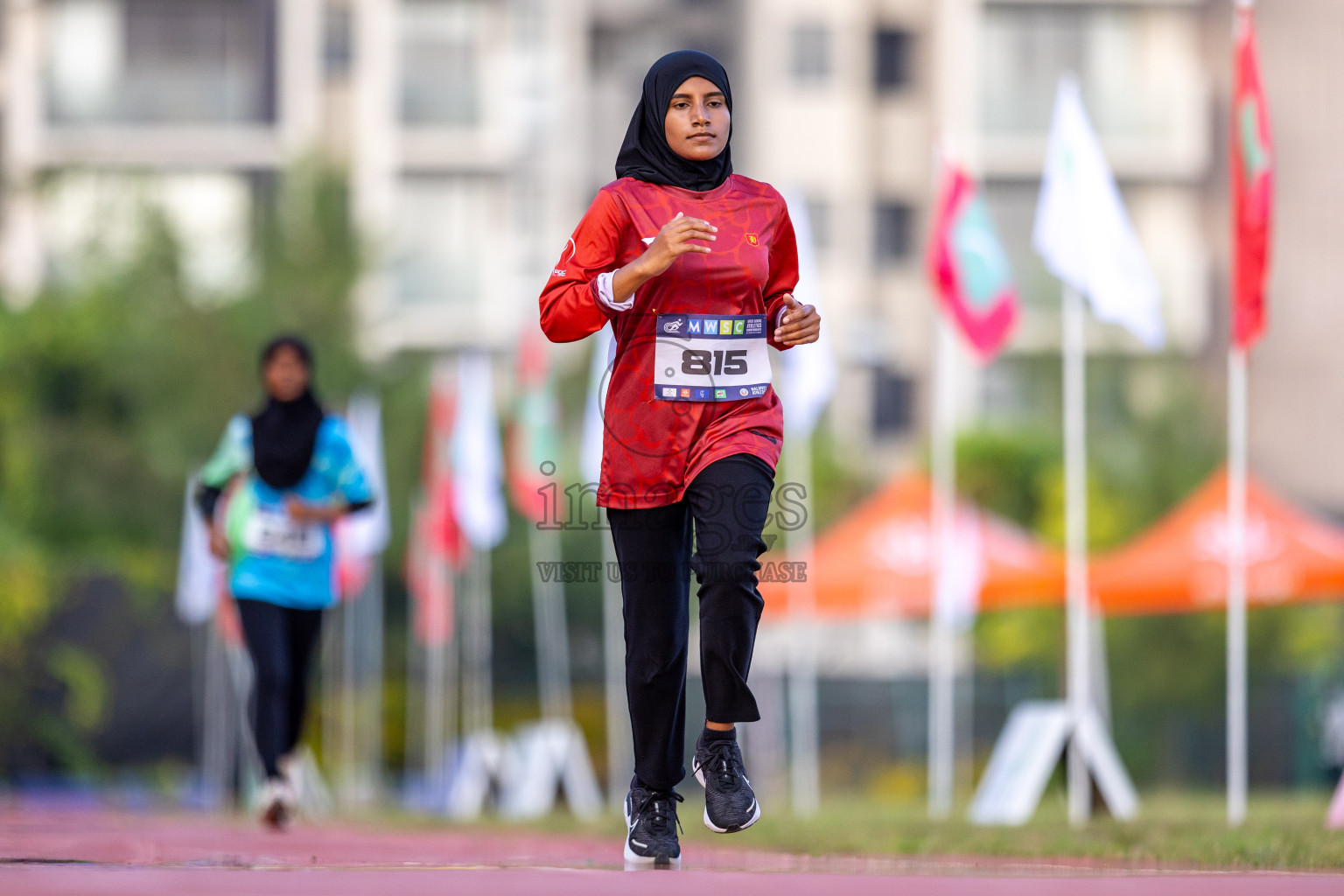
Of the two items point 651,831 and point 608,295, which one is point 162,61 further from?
point 651,831

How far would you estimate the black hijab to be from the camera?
18.6 feet

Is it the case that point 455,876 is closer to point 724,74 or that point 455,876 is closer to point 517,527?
point 724,74

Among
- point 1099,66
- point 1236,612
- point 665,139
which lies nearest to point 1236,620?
point 1236,612

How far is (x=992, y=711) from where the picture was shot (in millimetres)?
33812

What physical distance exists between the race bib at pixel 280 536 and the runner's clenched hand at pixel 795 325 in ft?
13.5

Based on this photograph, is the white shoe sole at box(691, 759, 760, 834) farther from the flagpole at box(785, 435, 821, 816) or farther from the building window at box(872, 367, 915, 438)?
the building window at box(872, 367, 915, 438)

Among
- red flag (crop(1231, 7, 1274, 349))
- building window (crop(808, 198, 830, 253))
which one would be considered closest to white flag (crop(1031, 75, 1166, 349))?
red flag (crop(1231, 7, 1274, 349))

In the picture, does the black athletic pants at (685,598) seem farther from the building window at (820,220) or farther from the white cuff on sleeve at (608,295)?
the building window at (820,220)

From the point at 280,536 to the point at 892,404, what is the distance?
123 feet

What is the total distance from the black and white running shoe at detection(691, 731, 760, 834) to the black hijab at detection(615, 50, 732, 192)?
144 centimetres

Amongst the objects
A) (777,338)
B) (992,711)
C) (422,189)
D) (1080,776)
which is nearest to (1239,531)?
(1080,776)

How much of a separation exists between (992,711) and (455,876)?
96.3 feet

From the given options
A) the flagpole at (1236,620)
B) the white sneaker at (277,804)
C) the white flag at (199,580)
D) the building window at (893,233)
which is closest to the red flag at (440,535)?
the white flag at (199,580)

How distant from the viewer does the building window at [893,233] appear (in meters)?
46.2
